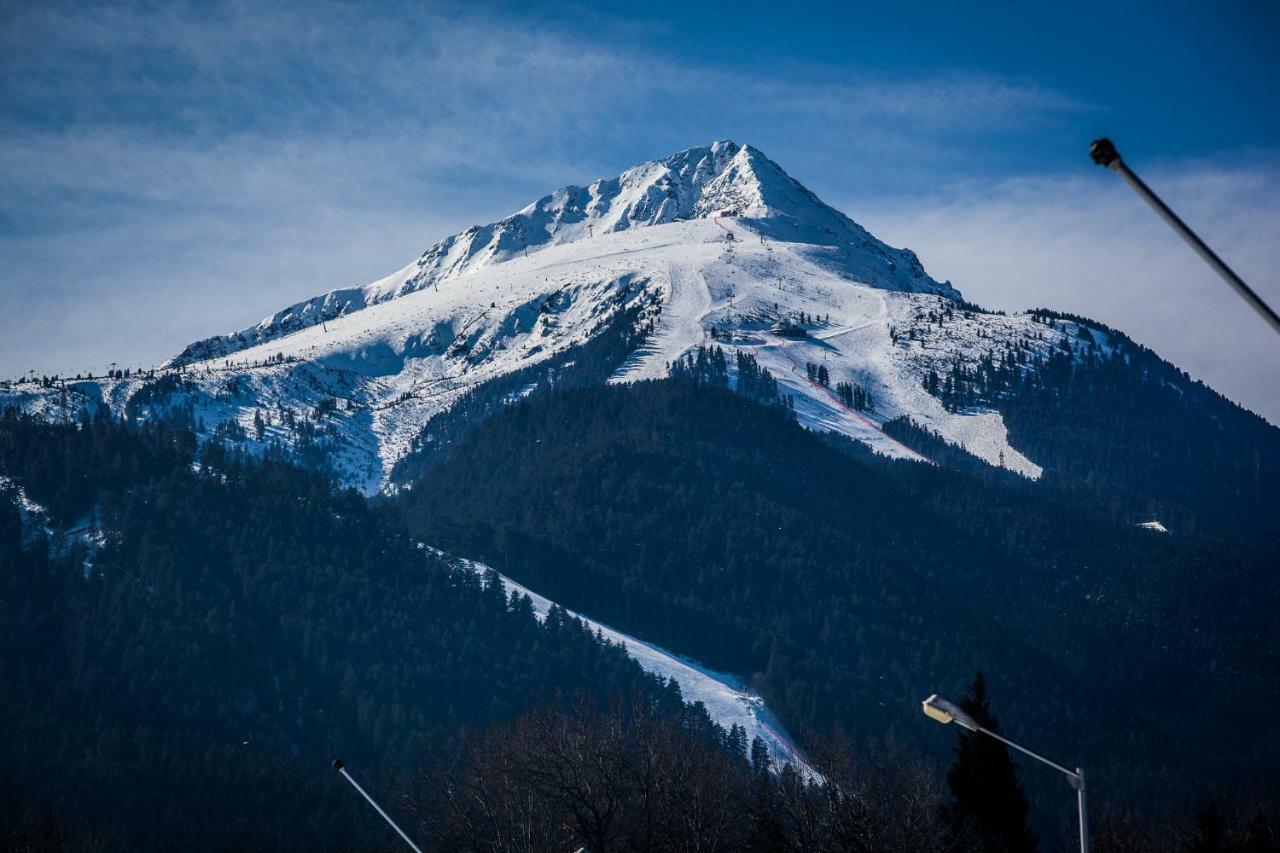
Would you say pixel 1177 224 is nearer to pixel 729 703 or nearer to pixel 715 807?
pixel 715 807

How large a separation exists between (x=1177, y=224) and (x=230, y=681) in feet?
567

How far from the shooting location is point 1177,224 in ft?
56.2

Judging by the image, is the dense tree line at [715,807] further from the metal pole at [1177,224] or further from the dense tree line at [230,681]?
the dense tree line at [230,681]

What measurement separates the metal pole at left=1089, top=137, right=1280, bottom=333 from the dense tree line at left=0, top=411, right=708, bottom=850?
359ft

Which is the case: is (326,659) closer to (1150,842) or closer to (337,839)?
(337,839)

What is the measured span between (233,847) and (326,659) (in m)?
75.1

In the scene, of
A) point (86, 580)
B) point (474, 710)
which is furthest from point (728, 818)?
point (86, 580)

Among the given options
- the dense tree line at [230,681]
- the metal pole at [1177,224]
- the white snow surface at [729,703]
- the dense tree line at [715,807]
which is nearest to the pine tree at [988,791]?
the dense tree line at [715,807]

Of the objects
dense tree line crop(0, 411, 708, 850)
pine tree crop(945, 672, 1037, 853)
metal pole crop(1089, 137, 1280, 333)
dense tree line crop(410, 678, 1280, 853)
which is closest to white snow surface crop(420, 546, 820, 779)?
dense tree line crop(0, 411, 708, 850)

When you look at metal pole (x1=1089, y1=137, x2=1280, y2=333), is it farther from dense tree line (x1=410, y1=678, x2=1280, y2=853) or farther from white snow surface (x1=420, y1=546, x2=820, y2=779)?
white snow surface (x1=420, y1=546, x2=820, y2=779)

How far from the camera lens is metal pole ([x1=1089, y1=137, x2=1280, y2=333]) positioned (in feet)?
55.3

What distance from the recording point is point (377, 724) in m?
162

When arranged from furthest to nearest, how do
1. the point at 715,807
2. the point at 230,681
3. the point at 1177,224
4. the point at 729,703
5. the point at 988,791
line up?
the point at 729,703, the point at 230,681, the point at 715,807, the point at 988,791, the point at 1177,224

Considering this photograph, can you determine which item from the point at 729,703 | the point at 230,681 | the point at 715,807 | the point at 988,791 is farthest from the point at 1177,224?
the point at 230,681
